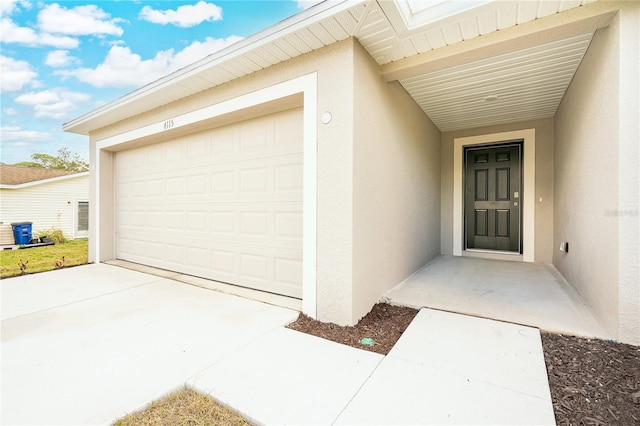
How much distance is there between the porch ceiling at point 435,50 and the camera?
2.22 metres

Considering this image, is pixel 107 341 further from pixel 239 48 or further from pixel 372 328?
pixel 239 48

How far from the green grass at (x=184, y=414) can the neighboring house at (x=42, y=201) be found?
13.5m

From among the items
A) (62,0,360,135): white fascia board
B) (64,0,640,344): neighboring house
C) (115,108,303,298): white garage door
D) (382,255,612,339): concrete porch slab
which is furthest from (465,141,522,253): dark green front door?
(62,0,360,135): white fascia board

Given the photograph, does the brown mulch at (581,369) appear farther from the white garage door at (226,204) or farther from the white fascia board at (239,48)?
the white fascia board at (239,48)

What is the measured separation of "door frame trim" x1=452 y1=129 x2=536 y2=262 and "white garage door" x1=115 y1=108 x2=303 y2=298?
12.6 feet

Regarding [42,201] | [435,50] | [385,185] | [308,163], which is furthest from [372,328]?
[42,201]

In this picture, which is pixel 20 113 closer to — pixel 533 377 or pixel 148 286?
pixel 148 286

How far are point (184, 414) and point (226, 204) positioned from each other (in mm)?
2834

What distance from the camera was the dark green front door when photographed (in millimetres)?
5395

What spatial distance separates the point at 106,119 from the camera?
501cm

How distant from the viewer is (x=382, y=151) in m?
3.16

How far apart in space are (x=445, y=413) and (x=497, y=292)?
2.34 metres

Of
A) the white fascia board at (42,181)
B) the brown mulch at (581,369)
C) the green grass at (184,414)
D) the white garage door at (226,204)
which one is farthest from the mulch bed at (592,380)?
the white fascia board at (42,181)

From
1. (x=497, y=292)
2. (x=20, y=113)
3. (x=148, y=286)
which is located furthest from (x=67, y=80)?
(x=497, y=292)
